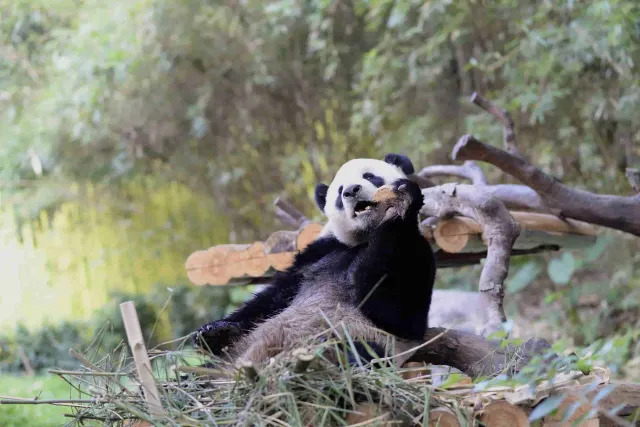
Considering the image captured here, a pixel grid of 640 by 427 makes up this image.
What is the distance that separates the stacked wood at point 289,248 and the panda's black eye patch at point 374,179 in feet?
1.92

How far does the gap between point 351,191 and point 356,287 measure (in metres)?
0.41

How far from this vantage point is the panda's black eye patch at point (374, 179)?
8.93ft

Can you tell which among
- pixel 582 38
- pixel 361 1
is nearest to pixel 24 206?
pixel 361 1

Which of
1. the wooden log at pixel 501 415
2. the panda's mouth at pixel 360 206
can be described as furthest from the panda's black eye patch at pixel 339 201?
the wooden log at pixel 501 415

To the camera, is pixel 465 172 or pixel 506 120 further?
pixel 465 172

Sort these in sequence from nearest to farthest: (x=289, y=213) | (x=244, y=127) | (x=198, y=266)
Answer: (x=198, y=266)
(x=289, y=213)
(x=244, y=127)

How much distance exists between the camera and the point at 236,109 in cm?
739

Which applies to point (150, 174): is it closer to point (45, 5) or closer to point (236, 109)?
point (236, 109)

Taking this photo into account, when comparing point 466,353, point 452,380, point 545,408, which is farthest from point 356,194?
point 545,408

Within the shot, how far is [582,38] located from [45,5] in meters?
5.57

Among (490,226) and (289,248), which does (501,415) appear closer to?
(490,226)

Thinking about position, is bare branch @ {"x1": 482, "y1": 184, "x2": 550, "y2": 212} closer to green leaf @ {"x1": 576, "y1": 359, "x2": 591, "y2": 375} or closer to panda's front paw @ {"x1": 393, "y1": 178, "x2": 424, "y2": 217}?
panda's front paw @ {"x1": 393, "y1": 178, "x2": 424, "y2": 217}

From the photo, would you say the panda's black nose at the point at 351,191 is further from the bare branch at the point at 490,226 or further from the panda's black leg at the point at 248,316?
the bare branch at the point at 490,226

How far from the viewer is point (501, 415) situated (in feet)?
5.76
